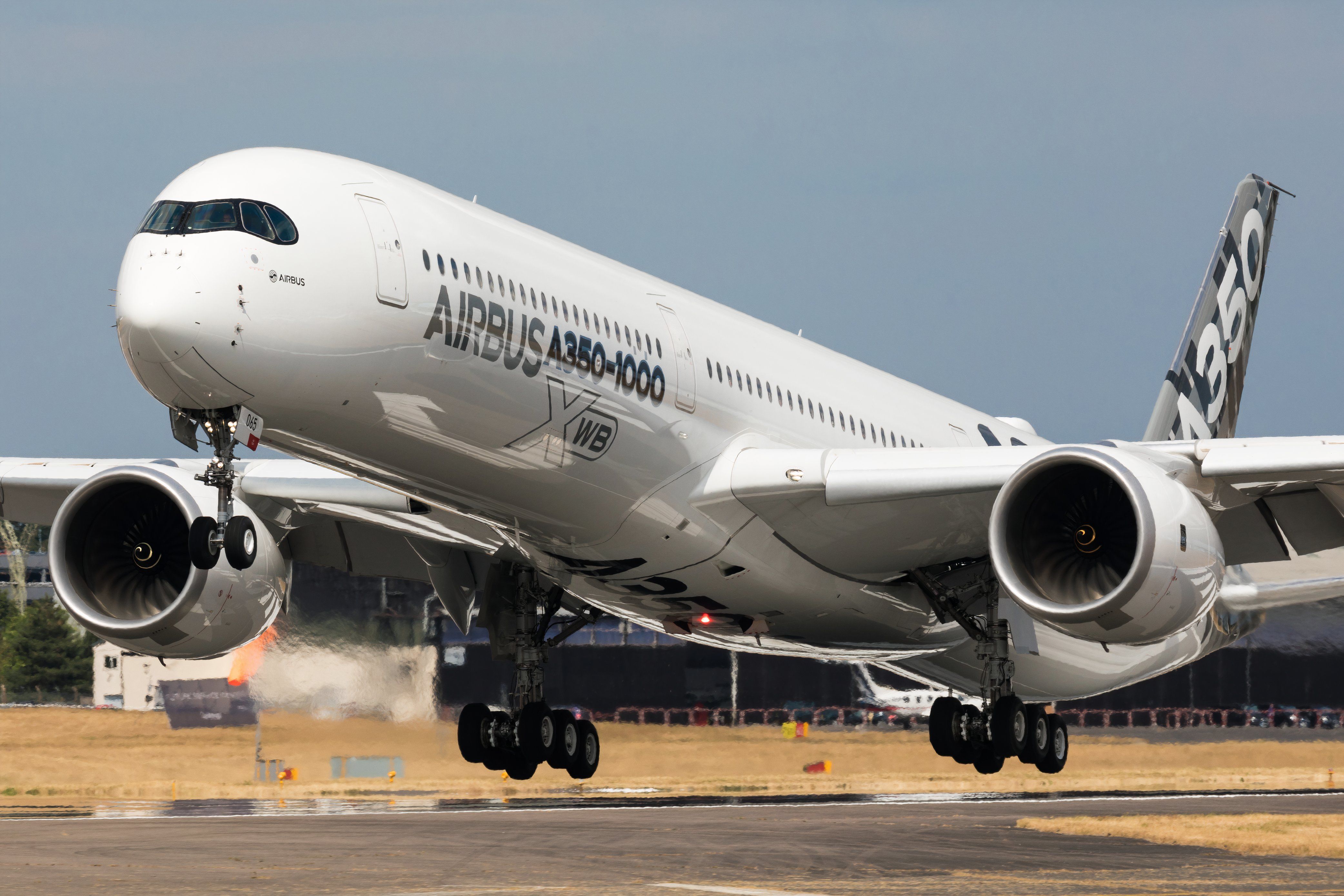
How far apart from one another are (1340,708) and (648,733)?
16412mm

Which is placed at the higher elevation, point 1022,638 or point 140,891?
point 1022,638

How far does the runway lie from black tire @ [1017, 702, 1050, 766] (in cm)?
175

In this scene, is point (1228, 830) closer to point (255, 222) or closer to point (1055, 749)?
point (1055, 749)

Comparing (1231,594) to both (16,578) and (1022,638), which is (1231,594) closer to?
(1022,638)

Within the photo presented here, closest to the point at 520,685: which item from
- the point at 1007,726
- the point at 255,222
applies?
the point at 1007,726

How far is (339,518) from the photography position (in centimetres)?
2184

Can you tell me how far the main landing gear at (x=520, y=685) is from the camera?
2325cm

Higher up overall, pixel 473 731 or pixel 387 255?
pixel 387 255

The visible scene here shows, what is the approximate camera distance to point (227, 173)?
50.1 feet

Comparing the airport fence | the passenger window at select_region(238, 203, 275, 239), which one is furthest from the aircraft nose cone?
the airport fence

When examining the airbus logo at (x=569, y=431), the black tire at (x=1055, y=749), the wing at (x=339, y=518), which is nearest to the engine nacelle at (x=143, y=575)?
the wing at (x=339, y=518)

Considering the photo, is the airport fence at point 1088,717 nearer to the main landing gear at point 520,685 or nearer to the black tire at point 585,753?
the black tire at point 585,753

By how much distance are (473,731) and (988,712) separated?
6.89 meters

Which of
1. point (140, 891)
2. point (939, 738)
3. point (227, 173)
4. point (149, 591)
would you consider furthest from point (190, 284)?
point (939, 738)
